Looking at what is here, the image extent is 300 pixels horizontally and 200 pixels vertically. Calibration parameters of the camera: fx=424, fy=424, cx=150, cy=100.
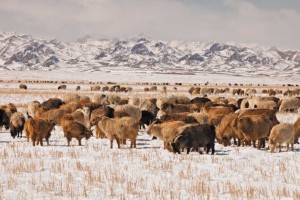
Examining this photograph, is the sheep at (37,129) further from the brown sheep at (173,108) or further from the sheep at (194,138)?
the brown sheep at (173,108)

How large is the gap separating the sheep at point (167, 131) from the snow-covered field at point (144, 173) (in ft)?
1.26

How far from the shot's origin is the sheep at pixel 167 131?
14.1 m

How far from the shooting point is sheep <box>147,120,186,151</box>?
14.1 m

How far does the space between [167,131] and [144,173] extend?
4493mm

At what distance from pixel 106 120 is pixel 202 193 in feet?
24.1

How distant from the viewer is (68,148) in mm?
→ 14789

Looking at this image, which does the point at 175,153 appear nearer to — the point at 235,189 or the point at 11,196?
the point at 235,189

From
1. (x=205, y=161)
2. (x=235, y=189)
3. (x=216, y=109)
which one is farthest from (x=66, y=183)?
(x=216, y=109)

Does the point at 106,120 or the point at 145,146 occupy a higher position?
the point at 106,120

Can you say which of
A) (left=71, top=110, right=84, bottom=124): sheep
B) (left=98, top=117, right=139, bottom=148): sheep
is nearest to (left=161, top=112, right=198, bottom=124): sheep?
(left=98, top=117, right=139, bottom=148): sheep

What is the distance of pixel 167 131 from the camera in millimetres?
15047

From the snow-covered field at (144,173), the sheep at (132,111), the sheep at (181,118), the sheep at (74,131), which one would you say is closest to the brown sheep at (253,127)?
the snow-covered field at (144,173)

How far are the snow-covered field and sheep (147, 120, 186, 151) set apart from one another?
384 millimetres

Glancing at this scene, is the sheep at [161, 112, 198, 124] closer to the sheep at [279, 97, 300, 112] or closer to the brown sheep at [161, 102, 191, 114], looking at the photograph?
the brown sheep at [161, 102, 191, 114]
